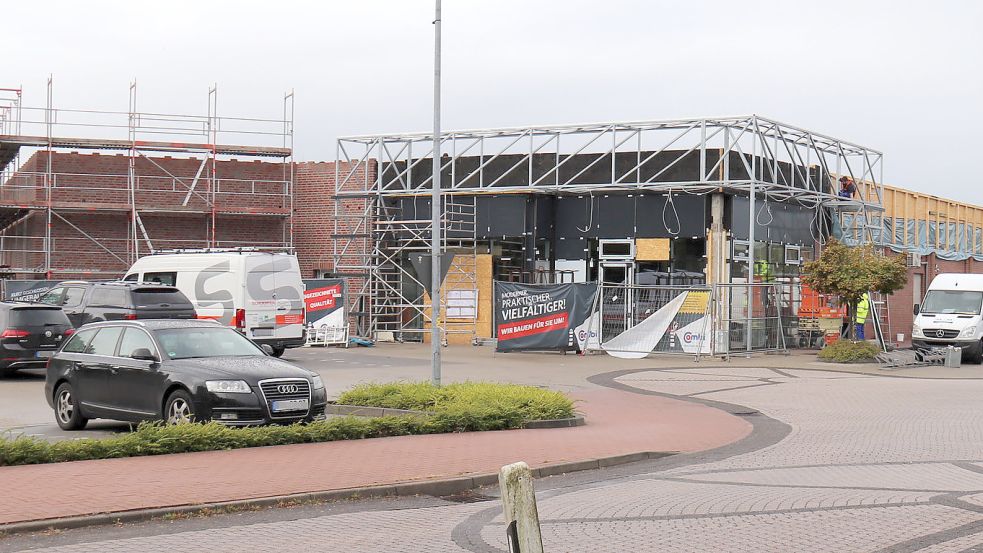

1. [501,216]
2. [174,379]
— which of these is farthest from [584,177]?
[174,379]

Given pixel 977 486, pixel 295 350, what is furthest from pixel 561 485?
pixel 295 350

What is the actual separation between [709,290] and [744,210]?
4734 mm

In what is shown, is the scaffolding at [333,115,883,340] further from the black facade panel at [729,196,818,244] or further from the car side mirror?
the car side mirror

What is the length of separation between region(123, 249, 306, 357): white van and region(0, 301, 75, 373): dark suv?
13.0ft

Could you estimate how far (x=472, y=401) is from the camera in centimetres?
1531

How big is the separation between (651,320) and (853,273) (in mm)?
5396

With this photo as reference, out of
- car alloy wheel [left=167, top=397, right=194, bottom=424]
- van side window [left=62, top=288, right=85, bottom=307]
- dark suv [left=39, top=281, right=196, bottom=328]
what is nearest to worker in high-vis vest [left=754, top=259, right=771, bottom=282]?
dark suv [left=39, top=281, right=196, bottom=328]

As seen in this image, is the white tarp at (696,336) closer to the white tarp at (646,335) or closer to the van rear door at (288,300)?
the white tarp at (646,335)

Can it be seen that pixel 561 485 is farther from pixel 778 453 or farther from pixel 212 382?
pixel 212 382

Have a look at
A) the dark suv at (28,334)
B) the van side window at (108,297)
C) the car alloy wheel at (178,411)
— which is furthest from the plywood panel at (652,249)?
the car alloy wheel at (178,411)

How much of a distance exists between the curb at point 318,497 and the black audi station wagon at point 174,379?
354cm

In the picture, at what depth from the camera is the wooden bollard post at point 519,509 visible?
451 cm

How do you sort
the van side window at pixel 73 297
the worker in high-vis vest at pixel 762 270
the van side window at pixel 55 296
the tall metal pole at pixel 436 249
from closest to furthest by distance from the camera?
the tall metal pole at pixel 436 249 → the van side window at pixel 73 297 → the van side window at pixel 55 296 → the worker in high-vis vest at pixel 762 270

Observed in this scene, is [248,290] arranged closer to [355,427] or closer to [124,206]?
[124,206]
